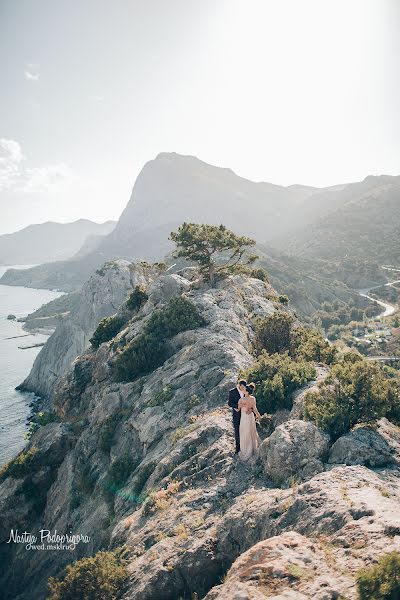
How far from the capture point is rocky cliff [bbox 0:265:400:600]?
8.81m

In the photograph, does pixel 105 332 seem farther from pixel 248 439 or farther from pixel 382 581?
pixel 382 581

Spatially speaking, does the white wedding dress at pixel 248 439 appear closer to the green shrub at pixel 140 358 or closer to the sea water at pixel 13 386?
the green shrub at pixel 140 358

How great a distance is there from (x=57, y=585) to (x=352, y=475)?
10.6 metres

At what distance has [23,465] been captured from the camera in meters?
28.9

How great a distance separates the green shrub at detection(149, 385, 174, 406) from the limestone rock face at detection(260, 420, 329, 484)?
10313 mm

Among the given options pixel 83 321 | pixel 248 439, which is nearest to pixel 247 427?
pixel 248 439

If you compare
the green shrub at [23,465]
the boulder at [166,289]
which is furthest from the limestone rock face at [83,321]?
the green shrub at [23,465]

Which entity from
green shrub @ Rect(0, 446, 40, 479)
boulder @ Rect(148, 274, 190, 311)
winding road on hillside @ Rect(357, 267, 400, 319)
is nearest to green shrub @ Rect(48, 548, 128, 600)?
green shrub @ Rect(0, 446, 40, 479)

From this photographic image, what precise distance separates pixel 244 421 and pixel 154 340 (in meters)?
16.7

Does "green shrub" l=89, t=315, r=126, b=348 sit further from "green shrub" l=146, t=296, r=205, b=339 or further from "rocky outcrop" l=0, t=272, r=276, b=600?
"green shrub" l=146, t=296, r=205, b=339

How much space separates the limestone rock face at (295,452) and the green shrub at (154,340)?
55.1ft

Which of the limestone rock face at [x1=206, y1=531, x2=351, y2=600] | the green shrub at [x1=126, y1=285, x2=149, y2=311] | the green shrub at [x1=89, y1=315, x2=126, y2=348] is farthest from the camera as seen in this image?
the green shrub at [x1=126, y1=285, x2=149, y2=311]

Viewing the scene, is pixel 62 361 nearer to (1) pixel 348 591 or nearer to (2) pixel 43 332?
(2) pixel 43 332

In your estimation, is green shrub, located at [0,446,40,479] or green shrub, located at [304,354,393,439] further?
green shrub, located at [0,446,40,479]
